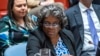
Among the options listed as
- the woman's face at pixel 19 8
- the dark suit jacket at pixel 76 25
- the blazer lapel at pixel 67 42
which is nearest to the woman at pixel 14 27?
the woman's face at pixel 19 8

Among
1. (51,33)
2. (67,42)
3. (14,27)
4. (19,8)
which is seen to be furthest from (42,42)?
(19,8)

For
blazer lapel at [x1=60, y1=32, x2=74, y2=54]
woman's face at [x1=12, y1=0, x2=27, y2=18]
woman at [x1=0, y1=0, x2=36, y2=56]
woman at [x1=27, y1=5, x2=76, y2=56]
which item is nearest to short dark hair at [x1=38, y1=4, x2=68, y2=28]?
woman at [x1=27, y1=5, x2=76, y2=56]

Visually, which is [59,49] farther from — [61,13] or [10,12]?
[10,12]

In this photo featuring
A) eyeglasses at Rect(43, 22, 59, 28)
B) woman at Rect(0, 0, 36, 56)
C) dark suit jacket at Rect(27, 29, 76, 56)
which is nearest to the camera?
dark suit jacket at Rect(27, 29, 76, 56)

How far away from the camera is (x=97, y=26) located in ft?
9.57

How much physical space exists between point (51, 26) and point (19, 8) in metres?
0.73

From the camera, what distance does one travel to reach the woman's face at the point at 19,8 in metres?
2.85

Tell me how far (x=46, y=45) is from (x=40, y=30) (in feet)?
0.44

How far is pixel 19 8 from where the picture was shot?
2875 mm

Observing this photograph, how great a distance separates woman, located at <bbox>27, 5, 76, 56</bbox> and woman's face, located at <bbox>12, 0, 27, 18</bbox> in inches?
24.4

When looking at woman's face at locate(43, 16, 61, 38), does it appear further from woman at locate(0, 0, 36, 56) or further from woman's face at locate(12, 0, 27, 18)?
woman's face at locate(12, 0, 27, 18)

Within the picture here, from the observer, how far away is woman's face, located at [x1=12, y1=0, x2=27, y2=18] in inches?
112

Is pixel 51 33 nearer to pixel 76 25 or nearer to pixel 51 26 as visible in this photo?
pixel 51 26

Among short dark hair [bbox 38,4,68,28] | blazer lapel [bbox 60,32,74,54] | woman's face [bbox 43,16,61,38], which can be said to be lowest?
blazer lapel [bbox 60,32,74,54]
